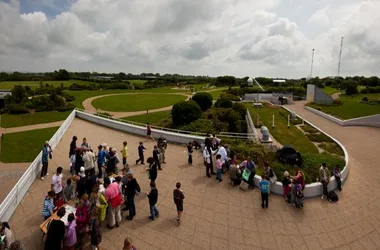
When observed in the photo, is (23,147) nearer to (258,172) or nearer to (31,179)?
(31,179)

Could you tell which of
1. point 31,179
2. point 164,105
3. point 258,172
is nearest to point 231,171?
point 258,172

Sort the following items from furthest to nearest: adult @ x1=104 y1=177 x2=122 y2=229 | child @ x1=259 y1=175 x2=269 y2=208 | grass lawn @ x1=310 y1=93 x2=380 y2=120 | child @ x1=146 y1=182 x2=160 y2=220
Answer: grass lawn @ x1=310 y1=93 x2=380 y2=120, child @ x1=259 y1=175 x2=269 y2=208, child @ x1=146 y1=182 x2=160 y2=220, adult @ x1=104 y1=177 x2=122 y2=229

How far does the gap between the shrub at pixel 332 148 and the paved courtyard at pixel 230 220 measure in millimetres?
3908

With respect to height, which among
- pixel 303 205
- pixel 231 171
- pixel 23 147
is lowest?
pixel 23 147

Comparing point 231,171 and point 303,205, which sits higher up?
point 231,171

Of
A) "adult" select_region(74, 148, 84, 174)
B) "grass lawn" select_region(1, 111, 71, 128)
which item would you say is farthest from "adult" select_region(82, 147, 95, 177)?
"grass lawn" select_region(1, 111, 71, 128)

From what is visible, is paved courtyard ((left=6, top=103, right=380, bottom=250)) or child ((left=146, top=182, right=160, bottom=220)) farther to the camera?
child ((left=146, top=182, right=160, bottom=220))

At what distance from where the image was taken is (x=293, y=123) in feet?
86.3

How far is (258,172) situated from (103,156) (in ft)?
22.3

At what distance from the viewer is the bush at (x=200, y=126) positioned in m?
23.0

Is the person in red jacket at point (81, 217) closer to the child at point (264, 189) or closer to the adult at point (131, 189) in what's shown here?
the adult at point (131, 189)

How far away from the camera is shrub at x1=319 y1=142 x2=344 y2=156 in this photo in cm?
1615

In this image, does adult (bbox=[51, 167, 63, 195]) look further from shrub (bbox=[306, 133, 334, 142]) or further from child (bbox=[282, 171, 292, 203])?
shrub (bbox=[306, 133, 334, 142])

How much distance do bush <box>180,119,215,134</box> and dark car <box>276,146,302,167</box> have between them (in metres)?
10.0
